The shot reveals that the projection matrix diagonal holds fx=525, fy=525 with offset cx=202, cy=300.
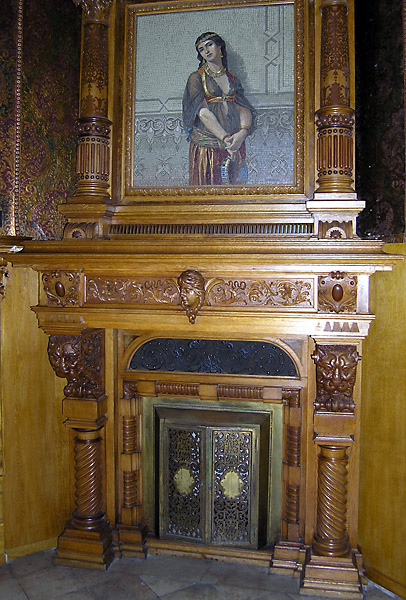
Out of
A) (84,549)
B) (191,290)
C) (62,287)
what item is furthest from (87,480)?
(191,290)

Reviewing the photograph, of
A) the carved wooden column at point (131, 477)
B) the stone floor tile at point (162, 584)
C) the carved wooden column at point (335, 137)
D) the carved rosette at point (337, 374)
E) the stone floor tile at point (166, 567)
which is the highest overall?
the carved wooden column at point (335, 137)

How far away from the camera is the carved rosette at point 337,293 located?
7.59 ft

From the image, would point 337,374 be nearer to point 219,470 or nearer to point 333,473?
point 333,473

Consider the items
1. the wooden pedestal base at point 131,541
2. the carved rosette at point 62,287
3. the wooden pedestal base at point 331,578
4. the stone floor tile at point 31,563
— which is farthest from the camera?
the wooden pedestal base at point 131,541

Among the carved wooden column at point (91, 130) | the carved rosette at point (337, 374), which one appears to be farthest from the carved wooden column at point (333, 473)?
the carved wooden column at point (91, 130)

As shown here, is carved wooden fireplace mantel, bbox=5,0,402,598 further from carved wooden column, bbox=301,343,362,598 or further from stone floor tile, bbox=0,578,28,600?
stone floor tile, bbox=0,578,28,600

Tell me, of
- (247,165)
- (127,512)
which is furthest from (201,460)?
(247,165)

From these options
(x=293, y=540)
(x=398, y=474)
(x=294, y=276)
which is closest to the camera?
(x=294, y=276)

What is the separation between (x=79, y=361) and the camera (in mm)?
2625

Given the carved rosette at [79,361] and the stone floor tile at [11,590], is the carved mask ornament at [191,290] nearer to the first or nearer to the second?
the carved rosette at [79,361]

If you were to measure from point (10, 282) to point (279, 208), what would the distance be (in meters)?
1.44

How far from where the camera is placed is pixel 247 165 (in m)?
2.69

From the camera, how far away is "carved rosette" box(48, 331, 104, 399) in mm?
2609

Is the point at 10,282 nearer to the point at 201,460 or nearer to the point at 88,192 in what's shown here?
the point at 88,192
